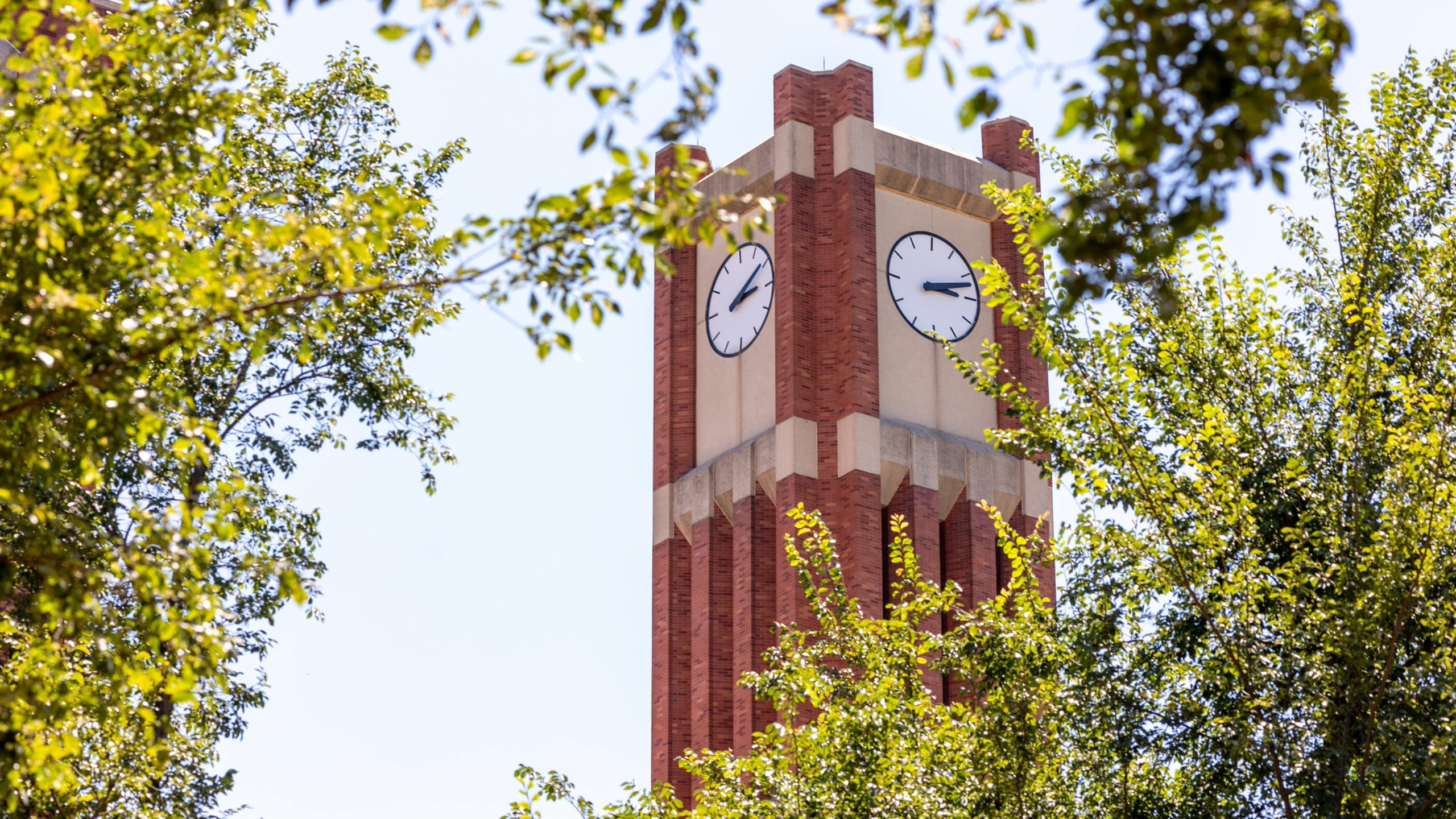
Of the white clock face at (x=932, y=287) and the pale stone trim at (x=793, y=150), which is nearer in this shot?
the pale stone trim at (x=793, y=150)

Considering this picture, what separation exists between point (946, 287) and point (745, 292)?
3.74 metres

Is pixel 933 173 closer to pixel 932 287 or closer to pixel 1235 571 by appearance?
pixel 932 287

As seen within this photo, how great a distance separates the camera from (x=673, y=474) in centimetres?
3312

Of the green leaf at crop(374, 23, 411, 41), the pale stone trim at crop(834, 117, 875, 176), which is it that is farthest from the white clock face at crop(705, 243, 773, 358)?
the green leaf at crop(374, 23, 411, 41)

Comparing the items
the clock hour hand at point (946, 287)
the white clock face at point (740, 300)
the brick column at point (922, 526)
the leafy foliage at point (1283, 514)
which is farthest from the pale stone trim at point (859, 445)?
the leafy foliage at point (1283, 514)

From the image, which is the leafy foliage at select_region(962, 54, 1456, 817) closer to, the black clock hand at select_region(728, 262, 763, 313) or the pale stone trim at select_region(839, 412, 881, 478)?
the pale stone trim at select_region(839, 412, 881, 478)

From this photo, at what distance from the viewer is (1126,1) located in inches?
189

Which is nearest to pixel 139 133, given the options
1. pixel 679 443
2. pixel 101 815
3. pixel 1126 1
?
pixel 1126 1

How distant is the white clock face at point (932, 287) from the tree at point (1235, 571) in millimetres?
19420

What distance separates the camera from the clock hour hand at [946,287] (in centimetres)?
3195

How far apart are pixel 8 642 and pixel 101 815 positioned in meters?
2.02

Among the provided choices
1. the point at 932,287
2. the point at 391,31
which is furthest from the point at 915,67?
the point at 932,287

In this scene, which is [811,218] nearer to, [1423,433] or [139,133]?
[1423,433]

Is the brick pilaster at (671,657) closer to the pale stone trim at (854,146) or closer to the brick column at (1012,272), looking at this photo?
the brick column at (1012,272)
